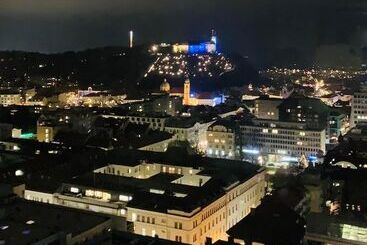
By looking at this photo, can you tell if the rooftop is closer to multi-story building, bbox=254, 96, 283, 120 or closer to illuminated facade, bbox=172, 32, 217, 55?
multi-story building, bbox=254, 96, 283, 120

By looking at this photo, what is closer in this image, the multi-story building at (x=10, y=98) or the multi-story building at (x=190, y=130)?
the multi-story building at (x=190, y=130)

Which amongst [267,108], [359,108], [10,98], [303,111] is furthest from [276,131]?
[10,98]

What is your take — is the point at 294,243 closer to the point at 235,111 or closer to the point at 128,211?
the point at 128,211

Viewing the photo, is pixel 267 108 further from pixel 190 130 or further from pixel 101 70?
pixel 101 70

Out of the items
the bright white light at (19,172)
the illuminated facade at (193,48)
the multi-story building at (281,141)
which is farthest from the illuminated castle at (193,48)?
the bright white light at (19,172)

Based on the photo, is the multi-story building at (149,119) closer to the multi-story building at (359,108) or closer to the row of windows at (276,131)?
the row of windows at (276,131)

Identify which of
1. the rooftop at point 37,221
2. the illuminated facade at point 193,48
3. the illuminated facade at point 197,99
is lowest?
the rooftop at point 37,221

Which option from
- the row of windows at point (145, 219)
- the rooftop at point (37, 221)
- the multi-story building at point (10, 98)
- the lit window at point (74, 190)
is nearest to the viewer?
the rooftop at point (37, 221)
